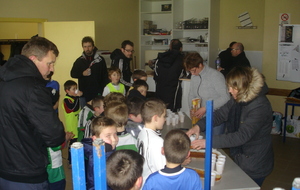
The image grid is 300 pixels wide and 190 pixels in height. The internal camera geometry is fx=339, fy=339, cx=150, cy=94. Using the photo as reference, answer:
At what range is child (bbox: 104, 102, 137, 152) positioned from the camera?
2682 millimetres

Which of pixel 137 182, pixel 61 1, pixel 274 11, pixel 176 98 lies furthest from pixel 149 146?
pixel 274 11

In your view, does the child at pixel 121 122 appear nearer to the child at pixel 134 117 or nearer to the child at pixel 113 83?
the child at pixel 134 117

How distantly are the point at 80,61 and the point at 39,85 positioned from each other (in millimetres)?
3325

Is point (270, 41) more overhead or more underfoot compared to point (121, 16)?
more underfoot

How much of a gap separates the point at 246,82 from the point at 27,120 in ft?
5.15

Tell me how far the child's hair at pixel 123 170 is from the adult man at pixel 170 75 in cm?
347

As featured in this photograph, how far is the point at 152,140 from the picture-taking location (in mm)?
2510

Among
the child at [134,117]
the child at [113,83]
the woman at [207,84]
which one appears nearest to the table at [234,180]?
the child at [134,117]

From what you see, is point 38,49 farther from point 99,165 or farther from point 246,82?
point 246,82

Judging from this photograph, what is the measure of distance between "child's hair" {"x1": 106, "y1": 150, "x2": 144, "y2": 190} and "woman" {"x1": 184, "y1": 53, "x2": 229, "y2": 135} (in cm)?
200

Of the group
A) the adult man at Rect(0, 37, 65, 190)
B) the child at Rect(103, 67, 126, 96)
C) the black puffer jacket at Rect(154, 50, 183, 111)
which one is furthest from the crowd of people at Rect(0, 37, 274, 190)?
the black puffer jacket at Rect(154, 50, 183, 111)

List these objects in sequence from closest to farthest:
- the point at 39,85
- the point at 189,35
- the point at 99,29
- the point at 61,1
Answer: the point at 39,85 < the point at 61,1 < the point at 99,29 < the point at 189,35

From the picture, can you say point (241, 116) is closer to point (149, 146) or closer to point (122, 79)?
point (149, 146)

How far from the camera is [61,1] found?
6398 mm
